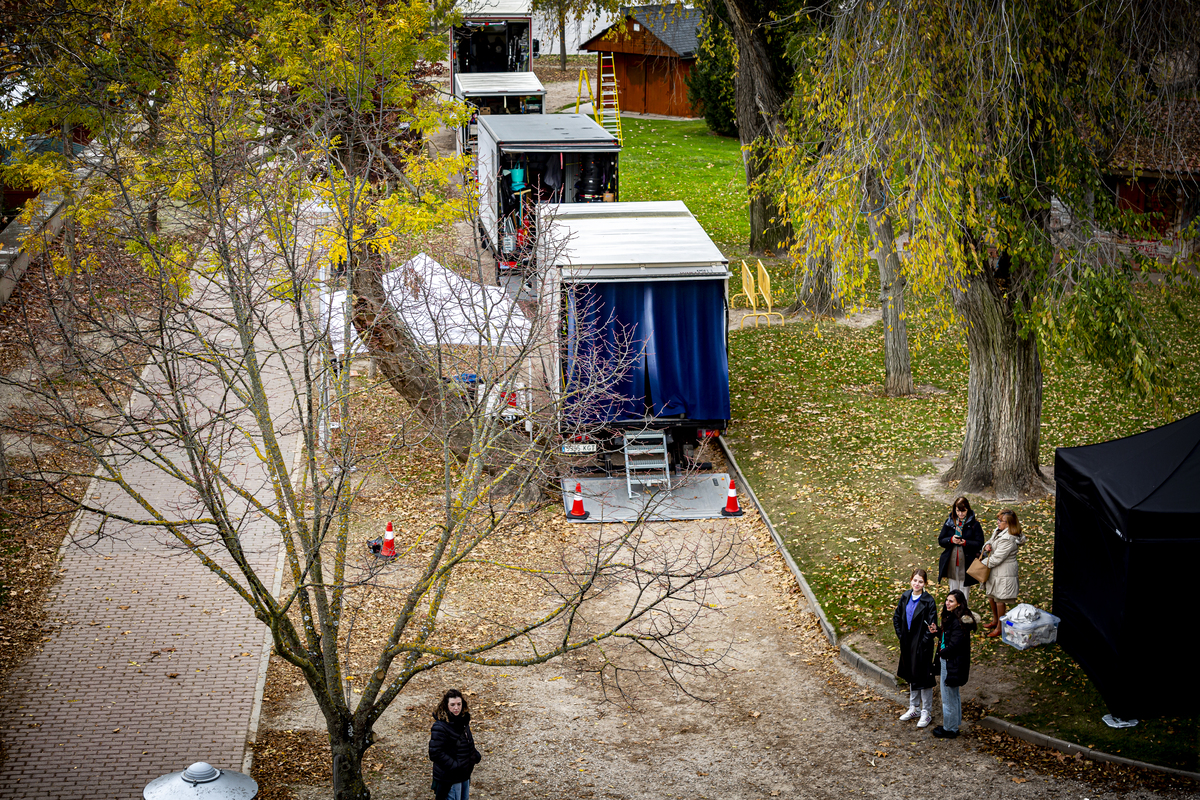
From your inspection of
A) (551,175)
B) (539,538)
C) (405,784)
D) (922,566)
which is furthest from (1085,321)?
(551,175)

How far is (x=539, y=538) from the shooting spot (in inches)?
584

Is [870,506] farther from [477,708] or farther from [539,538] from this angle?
[477,708]

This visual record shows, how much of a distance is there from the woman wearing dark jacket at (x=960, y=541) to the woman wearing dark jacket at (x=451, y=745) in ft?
18.8

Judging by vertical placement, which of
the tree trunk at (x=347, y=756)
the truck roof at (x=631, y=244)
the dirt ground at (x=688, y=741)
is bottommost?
the dirt ground at (x=688, y=741)

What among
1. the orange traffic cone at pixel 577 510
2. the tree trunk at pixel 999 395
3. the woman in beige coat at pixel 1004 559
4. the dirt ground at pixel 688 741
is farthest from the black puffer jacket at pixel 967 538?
the orange traffic cone at pixel 577 510

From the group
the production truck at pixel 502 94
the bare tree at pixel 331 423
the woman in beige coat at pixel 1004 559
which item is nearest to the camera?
the bare tree at pixel 331 423

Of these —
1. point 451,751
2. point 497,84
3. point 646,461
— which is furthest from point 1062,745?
point 497,84

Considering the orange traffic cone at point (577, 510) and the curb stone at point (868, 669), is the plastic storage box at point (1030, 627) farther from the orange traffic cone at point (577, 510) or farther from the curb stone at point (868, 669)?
the orange traffic cone at point (577, 510)

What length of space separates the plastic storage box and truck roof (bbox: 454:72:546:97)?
26.5 meters

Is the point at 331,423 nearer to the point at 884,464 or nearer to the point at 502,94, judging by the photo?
the point at 884,464

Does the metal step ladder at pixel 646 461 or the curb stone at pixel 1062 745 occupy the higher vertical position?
the metal step ladder at pixel 646 461

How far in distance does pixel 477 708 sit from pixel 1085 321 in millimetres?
7443

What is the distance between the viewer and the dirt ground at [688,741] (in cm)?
942

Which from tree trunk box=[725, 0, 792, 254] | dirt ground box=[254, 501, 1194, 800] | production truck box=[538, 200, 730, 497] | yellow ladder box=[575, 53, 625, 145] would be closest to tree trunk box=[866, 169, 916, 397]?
production truck box=[538, 200, 730, 497]
